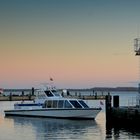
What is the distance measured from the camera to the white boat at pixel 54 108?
6341cm

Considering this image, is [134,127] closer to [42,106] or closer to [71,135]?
[71,135]

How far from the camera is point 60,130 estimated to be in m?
52.6

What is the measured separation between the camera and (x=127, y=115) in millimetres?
55062

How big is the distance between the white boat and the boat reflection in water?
4.12 ft

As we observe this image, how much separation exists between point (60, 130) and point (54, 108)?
13.2 meters

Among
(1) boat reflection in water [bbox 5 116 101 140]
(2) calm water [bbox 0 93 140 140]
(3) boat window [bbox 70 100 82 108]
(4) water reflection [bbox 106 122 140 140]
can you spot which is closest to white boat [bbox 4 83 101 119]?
(3) boat window [bbox 70 100 82 108]

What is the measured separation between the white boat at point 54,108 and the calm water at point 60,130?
53.7 inches

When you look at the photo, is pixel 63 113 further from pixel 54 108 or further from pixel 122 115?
pixel 122 115

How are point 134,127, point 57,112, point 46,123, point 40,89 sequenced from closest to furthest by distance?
point 134,127 < point 46,123 < point 57,112 < point 40,89

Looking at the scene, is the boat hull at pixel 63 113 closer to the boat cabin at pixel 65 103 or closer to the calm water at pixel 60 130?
the boat cabin at pixel 65 103

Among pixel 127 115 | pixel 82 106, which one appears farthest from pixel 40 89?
pixel 127 115

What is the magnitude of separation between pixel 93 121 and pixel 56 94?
8.10 metres

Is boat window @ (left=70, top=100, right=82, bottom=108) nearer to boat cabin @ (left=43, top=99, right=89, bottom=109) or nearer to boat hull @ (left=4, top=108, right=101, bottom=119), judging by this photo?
boat cabin @ (left=43, top=99, right=89, bottom=109)

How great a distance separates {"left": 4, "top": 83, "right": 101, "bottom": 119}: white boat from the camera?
208 feet
